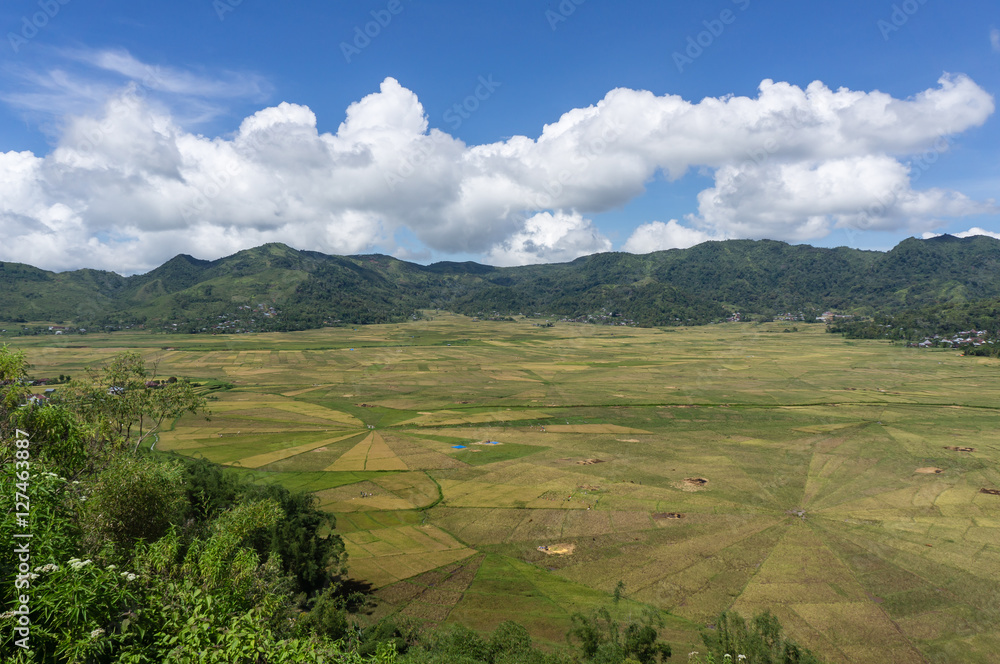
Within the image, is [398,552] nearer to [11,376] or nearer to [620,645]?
[620,645]

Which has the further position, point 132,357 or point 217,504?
point 217,504

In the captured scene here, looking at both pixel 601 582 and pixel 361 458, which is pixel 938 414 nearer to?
pixel 601 582

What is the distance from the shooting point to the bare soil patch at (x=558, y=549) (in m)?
54.1

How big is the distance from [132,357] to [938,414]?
15969cm

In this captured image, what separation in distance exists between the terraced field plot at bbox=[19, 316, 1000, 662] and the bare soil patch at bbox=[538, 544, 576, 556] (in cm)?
Result: 55

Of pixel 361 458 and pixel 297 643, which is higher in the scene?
pixel 297 643

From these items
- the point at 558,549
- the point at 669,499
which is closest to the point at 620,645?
the point at 558,549

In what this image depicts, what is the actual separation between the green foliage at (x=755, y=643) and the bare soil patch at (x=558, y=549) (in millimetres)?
17797

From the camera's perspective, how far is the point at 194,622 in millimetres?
13797

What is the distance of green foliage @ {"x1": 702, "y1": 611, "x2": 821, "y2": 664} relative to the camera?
33.8m

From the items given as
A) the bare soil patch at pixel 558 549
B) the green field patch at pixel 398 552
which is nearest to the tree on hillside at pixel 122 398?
the green field patch at pixel 398 552

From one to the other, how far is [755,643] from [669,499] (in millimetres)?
34488

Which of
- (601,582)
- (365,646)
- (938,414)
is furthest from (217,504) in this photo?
(938,414)

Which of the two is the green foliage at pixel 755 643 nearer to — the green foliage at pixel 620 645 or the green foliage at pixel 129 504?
the green foliage at pixel 620 645
